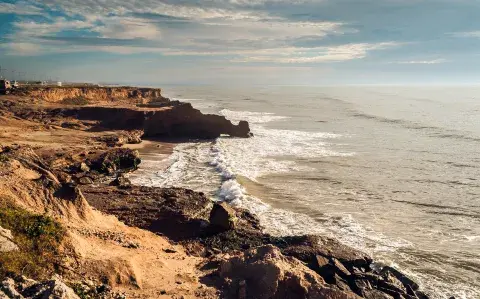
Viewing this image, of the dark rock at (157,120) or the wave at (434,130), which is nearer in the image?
the dark rock at (157,120)

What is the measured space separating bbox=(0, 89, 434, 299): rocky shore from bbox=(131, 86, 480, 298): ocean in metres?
3.13

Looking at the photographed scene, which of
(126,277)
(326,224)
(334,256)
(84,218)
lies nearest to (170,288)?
(126,277)

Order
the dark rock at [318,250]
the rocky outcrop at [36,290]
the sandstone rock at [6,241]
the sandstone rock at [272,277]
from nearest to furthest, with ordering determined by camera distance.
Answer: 1. the rocky outcrop at [36,290]
2. the sandstone rock at [6,241]
3. the sandstone rock at [272,277]
4. the dark rock at [318,250]

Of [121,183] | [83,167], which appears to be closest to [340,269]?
[121,183]

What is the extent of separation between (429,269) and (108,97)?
71859 mm

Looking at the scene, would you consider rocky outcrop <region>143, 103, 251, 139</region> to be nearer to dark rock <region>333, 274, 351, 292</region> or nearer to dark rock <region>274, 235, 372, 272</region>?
dark rock <region>274, 235, 372, 272</region>

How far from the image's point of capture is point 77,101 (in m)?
69.0

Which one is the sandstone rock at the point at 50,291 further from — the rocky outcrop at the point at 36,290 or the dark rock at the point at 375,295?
the dark rock at the point at 375,295

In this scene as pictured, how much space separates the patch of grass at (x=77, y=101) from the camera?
66831 millimetres

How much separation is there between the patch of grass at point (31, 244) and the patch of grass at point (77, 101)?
193 ft

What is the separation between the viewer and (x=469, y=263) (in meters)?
18.4

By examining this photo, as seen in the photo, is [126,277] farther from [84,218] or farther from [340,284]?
[340,284]

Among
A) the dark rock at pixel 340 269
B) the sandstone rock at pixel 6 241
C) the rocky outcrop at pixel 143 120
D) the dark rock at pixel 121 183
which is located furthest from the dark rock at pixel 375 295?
the rocky outcrop at pixel 143 120

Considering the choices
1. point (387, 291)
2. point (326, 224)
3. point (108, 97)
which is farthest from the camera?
point (108, 97)
